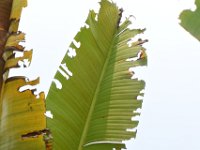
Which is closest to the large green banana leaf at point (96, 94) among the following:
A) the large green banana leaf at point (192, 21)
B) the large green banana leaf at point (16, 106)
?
the large green banana leaf at point (16, 106)

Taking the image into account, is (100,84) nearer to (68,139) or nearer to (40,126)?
(68,139)

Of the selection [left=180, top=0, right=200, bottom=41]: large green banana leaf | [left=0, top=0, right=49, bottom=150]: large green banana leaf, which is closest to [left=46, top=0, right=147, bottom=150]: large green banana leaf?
[left=0, top=0, right=49, bottom=150]: large green banana leaf

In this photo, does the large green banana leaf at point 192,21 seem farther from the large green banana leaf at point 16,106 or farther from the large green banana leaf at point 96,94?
the large green banana leaf at point 16,106

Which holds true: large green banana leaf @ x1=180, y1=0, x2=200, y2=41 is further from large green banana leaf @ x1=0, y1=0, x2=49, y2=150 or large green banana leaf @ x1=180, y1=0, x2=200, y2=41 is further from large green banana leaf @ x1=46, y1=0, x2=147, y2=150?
large green banana leaf @ x1=0, y1=0, x2=49, y2=150

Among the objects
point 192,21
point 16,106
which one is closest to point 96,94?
point 16,106

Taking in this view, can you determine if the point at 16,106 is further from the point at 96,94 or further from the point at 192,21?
the point at 192,21
